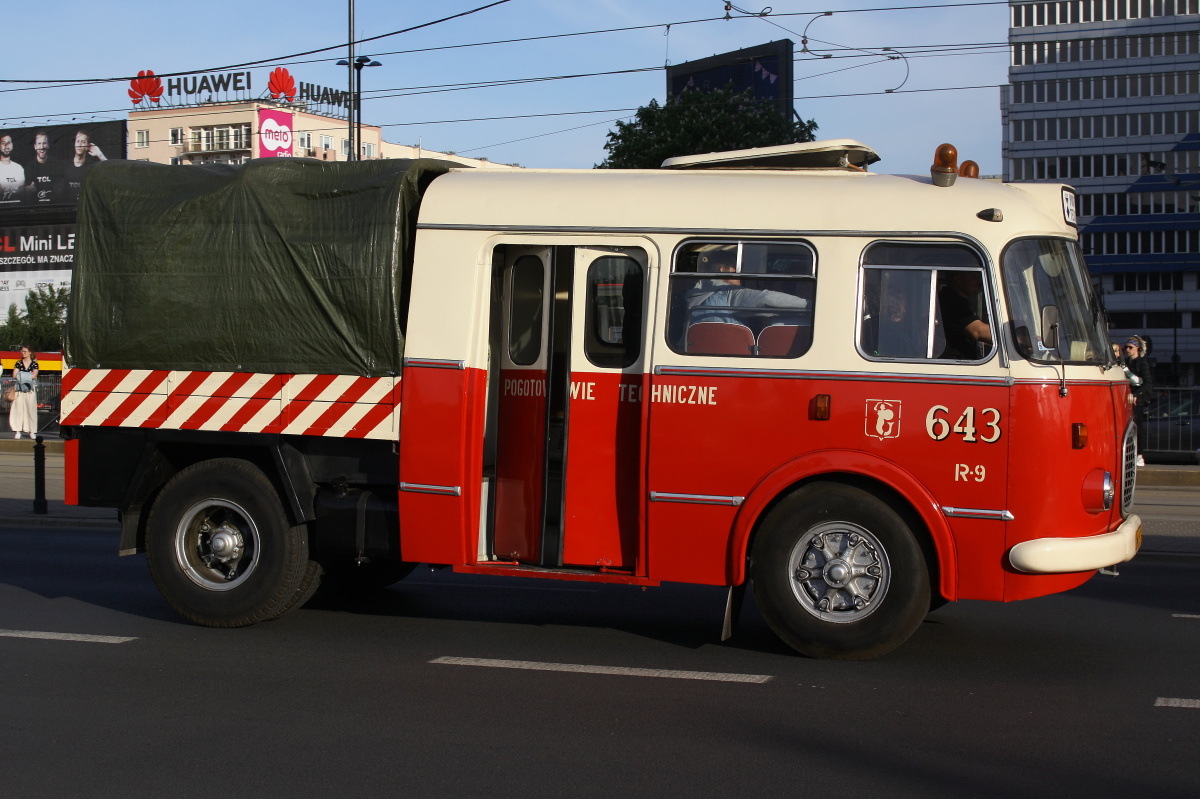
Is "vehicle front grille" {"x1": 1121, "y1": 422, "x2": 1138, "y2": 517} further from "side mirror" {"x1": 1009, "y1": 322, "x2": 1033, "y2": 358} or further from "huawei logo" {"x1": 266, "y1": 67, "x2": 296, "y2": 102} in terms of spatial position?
"huawei logo" {"x1": 266, "y1": 67, "x2": 296, "y2": 102}

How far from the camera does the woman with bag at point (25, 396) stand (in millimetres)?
24031

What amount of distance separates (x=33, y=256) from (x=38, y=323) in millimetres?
5398

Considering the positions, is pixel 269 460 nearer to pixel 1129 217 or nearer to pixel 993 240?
pixel 993 240

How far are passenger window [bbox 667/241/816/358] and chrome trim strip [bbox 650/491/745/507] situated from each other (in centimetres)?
84

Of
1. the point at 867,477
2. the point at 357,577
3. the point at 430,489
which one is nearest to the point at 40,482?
the point at 357,577

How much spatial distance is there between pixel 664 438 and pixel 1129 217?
349ft

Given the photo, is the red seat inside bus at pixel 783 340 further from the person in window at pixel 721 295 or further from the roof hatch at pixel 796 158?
the roof hatch at pixel 796 158

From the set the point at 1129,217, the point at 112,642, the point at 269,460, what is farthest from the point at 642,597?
the point at 1129,217

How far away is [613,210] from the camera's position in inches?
291

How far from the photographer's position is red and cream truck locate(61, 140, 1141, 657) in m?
6.85

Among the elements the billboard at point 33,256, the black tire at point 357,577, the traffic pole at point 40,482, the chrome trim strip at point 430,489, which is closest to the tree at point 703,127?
the traffic pole at point 40,482

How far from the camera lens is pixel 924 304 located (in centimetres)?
694

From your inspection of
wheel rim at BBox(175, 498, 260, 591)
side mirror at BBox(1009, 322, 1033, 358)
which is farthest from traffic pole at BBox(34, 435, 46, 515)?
side mirror at BBox(1009, 322, 1033, 358)

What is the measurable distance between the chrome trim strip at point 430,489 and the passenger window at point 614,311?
1169 mm
